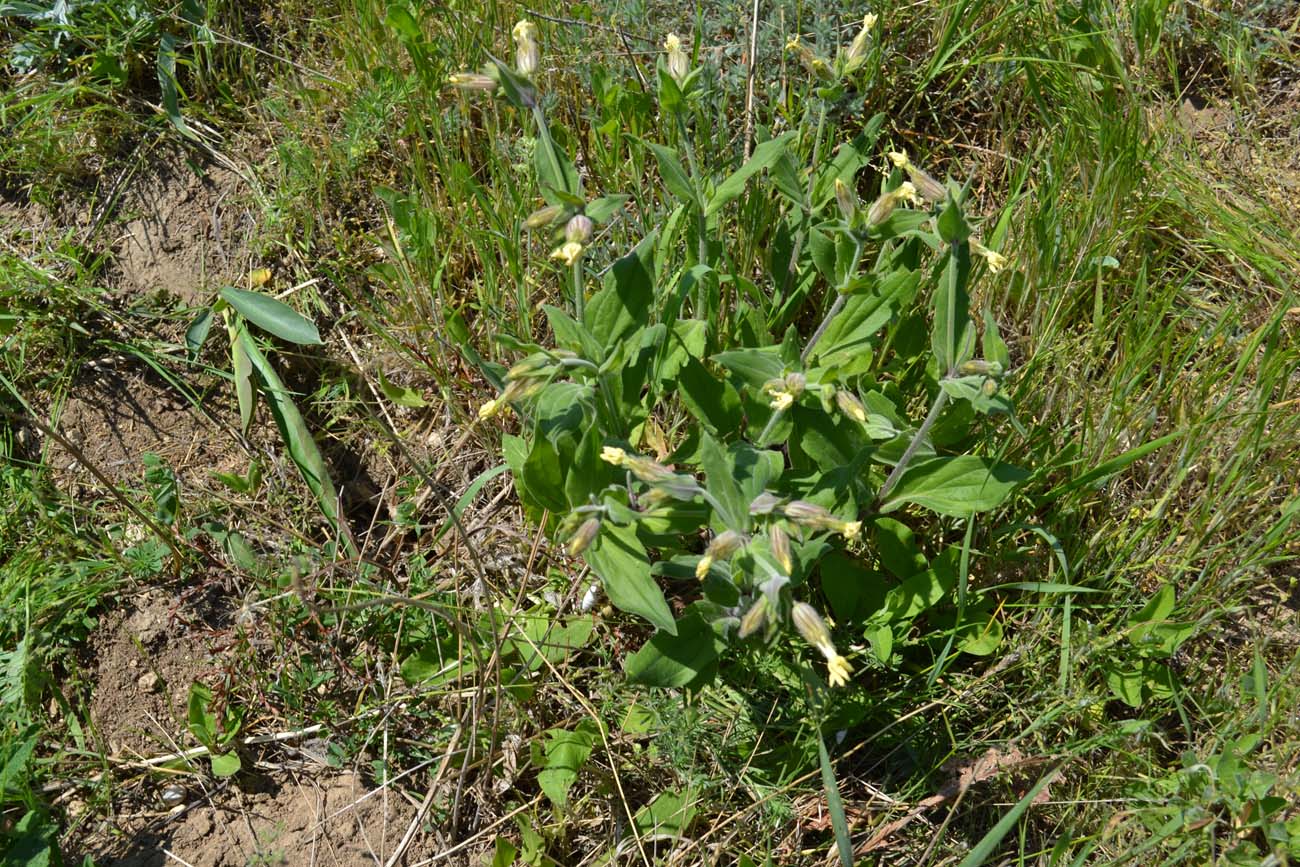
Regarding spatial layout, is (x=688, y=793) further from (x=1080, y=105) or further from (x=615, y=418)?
(x=1080, y=105)

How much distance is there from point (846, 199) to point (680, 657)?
1194mm

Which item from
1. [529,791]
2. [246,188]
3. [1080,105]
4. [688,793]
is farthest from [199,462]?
[1080,105]

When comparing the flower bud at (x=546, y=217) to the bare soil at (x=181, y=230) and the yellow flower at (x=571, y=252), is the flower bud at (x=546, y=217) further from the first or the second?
the bare soil at (x=181, y=230)

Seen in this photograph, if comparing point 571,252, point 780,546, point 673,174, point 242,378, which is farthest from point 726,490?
point 242,378

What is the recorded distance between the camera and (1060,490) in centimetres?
288

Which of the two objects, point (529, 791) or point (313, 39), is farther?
point (313, 39)

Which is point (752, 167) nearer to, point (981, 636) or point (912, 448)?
point (912, 448)

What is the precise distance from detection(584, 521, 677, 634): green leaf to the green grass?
38 cm

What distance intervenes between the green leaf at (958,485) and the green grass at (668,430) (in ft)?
1.08

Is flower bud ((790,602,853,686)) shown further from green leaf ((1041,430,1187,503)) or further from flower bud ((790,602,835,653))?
green leaf ((1041,430,1187,503))

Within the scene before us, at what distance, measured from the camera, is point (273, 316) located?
136 inches

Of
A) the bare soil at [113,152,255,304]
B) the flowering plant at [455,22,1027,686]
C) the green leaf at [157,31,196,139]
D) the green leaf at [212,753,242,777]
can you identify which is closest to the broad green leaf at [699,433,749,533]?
the flowering plant at [455,22,1027,686]

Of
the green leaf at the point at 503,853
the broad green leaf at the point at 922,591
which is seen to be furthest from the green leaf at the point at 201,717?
the broad green leaf at the point at 922,591

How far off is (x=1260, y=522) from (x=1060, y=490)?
1.84 ft
